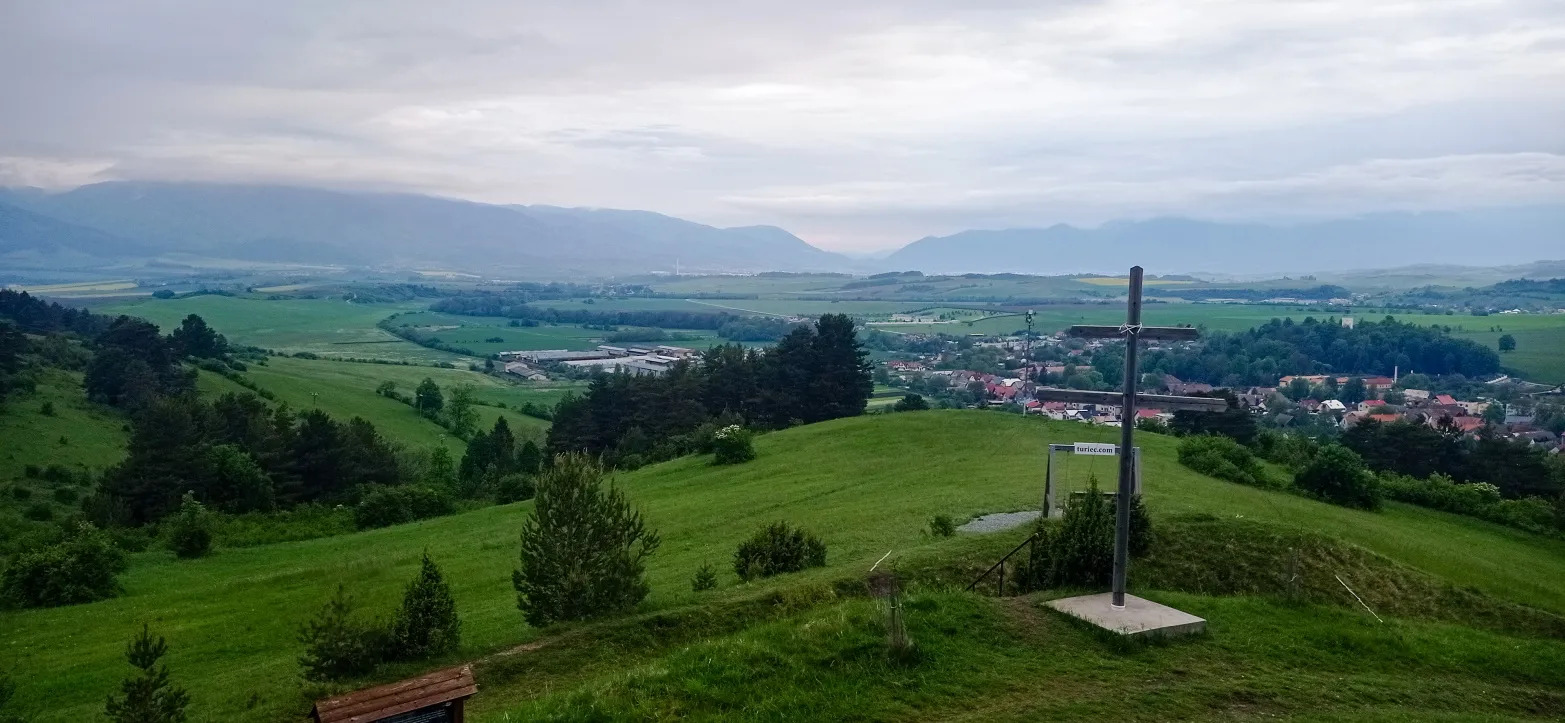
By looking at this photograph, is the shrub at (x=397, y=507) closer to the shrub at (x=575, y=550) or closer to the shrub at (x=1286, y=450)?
the shrub at (x=575, y=550)

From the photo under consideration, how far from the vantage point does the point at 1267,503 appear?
95.1 feet

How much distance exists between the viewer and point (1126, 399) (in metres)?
14.2

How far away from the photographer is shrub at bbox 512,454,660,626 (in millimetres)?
15141

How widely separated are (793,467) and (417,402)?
56336 millimetres

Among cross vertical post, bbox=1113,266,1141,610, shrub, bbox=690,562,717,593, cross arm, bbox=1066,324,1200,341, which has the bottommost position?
shrub, bbox=690,562,717,593

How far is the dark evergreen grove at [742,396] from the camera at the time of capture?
63562mm

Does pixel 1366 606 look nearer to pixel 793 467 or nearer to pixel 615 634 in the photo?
pixel 615 634

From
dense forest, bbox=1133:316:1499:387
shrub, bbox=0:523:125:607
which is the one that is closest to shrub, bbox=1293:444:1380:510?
shrub, bbox=0:523:125:607

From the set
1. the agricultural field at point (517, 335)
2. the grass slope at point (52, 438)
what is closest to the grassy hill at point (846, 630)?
the grass slope at point (52, 438)

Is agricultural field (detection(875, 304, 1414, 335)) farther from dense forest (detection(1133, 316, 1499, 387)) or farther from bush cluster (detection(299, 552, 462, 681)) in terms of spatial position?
bush cluster (detection(299, 552, 462, 681))

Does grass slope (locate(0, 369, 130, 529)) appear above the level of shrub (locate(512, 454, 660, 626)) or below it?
below

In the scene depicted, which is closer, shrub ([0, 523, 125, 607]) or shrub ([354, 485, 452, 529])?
shrub ([0, 523, 125, 607])

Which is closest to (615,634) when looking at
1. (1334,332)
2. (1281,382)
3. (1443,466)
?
(1443,466)

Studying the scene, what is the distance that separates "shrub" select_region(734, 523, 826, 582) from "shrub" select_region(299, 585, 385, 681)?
7.49 meters
